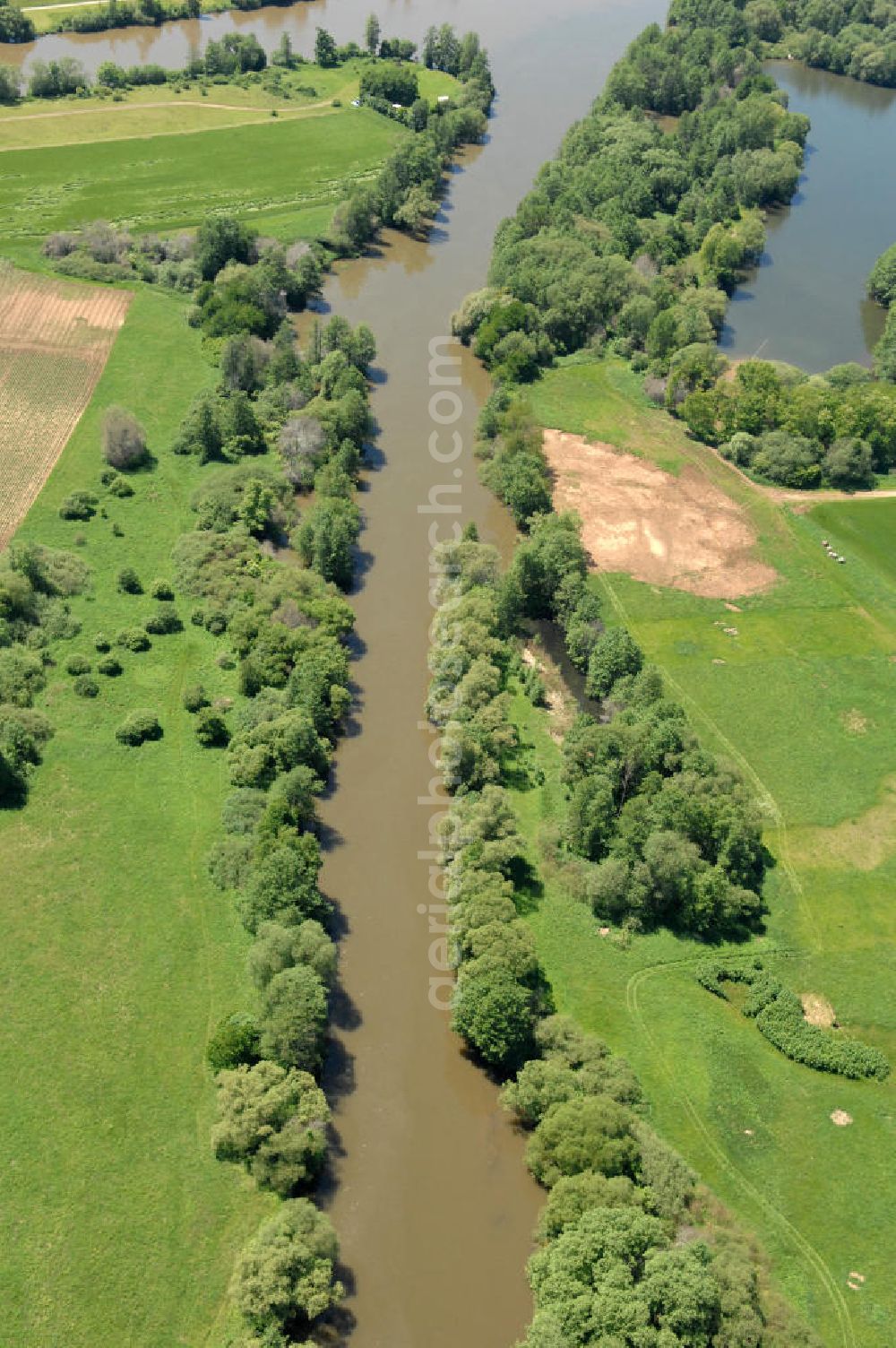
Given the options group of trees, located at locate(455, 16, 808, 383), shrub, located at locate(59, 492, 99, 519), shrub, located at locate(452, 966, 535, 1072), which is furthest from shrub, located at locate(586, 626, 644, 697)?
shrub, located at locate(59, 492, 99, 519)

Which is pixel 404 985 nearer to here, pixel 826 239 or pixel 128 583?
pixel 128 583

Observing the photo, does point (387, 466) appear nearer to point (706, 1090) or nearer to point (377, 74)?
point (706, 1090)

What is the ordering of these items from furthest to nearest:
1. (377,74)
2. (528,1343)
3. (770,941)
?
(377,74), (770,941), (528,1343)

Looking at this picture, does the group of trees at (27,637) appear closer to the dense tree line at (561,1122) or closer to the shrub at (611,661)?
the dense tree line at (561,1122)

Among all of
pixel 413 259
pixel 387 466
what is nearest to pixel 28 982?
pixel 387 466

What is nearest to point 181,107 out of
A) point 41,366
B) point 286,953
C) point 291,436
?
point 41,366
